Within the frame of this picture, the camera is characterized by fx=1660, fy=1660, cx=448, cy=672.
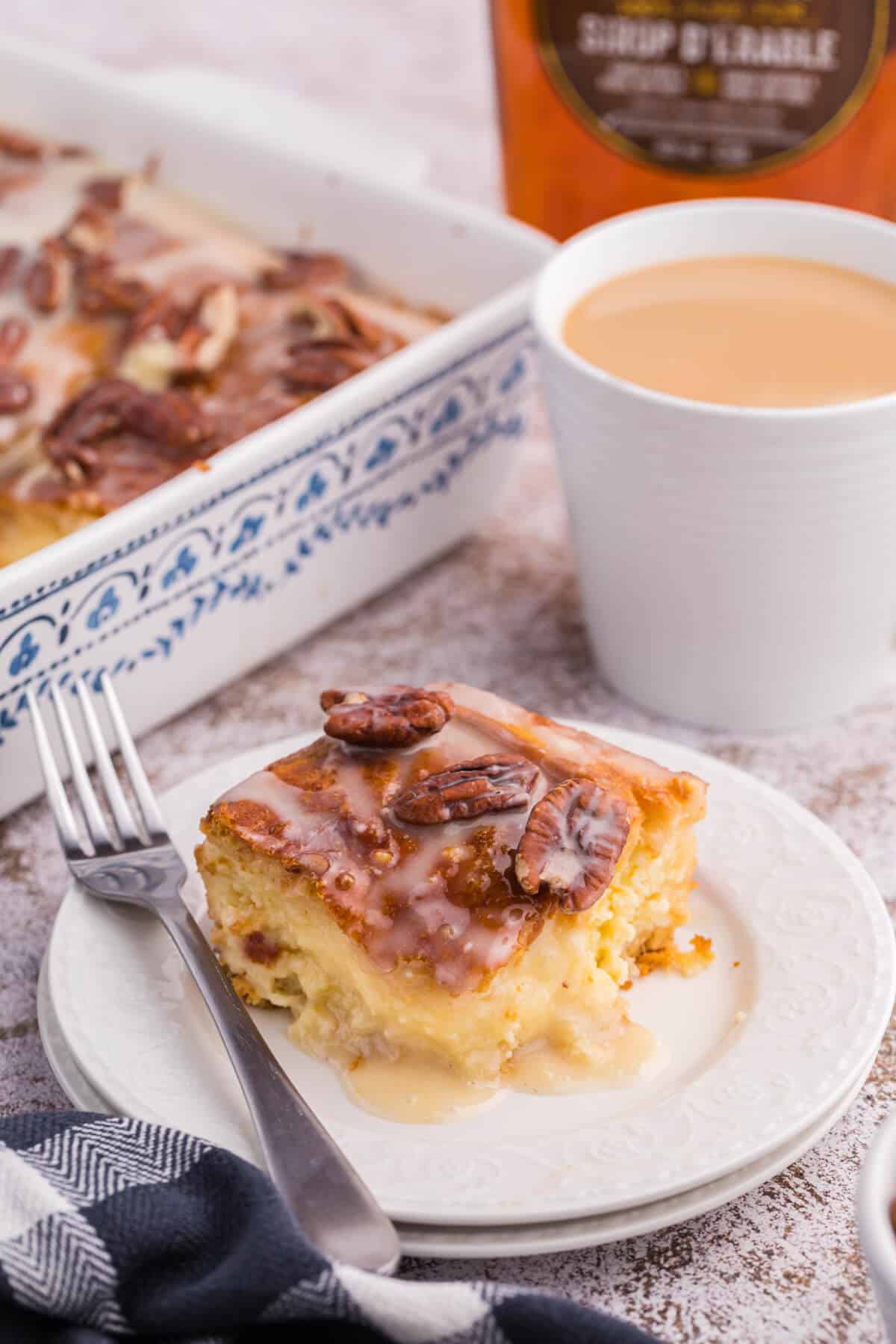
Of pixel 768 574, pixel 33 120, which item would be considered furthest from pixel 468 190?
pixel 768 574

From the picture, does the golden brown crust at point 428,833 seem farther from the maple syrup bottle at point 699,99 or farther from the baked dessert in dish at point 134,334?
the maple syrup bottle at point 699,99

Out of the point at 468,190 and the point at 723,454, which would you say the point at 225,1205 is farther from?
the point at 468,190

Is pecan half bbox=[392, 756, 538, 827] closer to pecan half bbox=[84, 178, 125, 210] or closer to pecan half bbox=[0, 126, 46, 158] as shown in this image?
pecan half bbox=[84, 178, 125, 210]

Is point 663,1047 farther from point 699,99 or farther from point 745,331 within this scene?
point 699,99

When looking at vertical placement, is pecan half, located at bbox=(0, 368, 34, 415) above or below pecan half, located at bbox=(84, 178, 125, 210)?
Answer: below

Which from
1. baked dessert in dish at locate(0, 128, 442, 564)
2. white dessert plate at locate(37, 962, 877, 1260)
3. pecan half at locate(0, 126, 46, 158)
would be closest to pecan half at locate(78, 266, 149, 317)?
baked dessert in dish at locate(0, 128, 442, 564)

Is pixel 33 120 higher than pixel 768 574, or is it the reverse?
pixel 33 120
